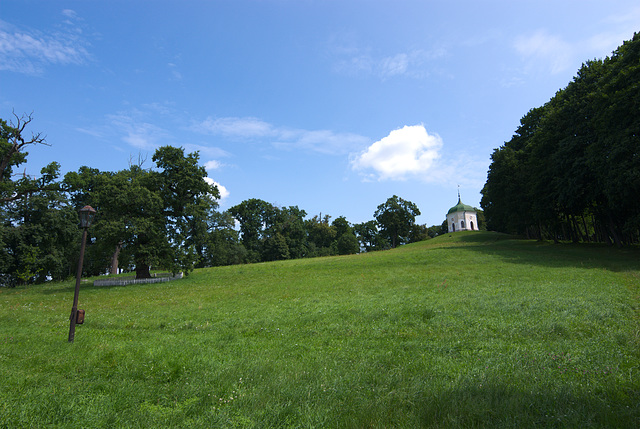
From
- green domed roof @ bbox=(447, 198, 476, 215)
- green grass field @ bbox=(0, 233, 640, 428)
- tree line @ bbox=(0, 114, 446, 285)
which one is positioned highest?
green domed roof @ bbox=(447, 198, 476, 215)

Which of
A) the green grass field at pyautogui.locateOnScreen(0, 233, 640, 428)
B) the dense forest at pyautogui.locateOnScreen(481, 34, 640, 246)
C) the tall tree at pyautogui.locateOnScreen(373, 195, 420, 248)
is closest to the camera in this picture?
the green grass field at pyautogui.locateOnScreen(0, 233, 640, 428)

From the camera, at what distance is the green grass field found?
489 centimetres

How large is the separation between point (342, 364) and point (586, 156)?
122 ft

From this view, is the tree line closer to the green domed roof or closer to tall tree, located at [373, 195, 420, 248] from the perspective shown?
tall tree, located at [373, 195, 420, 248]

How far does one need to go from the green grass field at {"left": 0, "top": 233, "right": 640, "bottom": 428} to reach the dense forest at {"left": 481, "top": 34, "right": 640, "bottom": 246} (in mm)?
19198

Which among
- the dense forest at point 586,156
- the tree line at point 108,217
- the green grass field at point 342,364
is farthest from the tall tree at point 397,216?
the green grass field at point 342,364

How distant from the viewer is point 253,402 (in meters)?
5.31

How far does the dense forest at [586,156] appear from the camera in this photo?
27.6 meters

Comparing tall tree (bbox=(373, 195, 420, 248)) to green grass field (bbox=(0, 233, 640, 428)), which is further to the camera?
tall tree (bbox=(373, 195, 420, 248))

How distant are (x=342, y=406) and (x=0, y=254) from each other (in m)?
49.2

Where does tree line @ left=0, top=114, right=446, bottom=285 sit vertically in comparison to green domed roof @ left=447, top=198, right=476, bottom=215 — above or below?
below

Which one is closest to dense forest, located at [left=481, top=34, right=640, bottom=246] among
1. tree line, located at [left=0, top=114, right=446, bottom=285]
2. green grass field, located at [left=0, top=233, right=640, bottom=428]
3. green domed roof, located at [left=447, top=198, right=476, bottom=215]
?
green grass field, located at [left=0, top=233, right=640, bottom=428]

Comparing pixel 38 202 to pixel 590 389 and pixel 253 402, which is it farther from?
pixel 590 389

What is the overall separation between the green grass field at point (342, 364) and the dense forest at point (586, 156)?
19.2 meters
